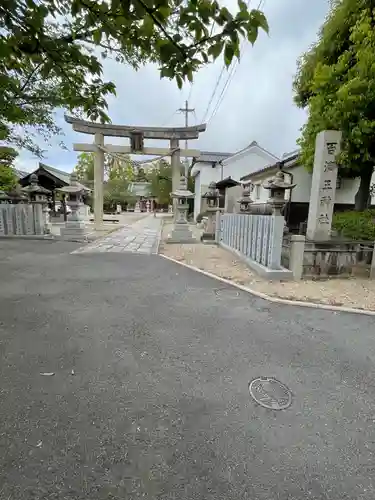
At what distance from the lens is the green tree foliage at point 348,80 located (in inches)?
279

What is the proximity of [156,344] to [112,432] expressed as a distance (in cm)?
129

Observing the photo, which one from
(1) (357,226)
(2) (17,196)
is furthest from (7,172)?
(1) (357,226)

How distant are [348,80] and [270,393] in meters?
8.94

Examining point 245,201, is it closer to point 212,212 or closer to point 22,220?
point 212,212

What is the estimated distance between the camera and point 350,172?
11203 millimetres

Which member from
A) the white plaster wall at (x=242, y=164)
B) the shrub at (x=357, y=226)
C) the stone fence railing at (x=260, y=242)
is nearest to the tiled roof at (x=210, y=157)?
the white plaster wall at (x=242, y=164)

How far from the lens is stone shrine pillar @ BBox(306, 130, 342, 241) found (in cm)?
677

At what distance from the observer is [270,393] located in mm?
2387

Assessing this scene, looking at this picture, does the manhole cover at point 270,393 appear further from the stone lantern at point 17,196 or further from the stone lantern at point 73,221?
the stone lantern at point 17,196

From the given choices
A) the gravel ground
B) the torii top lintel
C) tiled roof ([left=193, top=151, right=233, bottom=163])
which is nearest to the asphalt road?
the gravel ground

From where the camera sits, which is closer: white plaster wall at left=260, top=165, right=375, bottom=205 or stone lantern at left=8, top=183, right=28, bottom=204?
stone lantern at left=8, top=183, right=28, bottom=204

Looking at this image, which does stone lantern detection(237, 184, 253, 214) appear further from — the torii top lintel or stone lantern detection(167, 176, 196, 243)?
the torii top lintel

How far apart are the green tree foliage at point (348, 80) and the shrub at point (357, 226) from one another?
70.3 inches

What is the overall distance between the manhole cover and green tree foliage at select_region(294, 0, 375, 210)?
7754 mm
